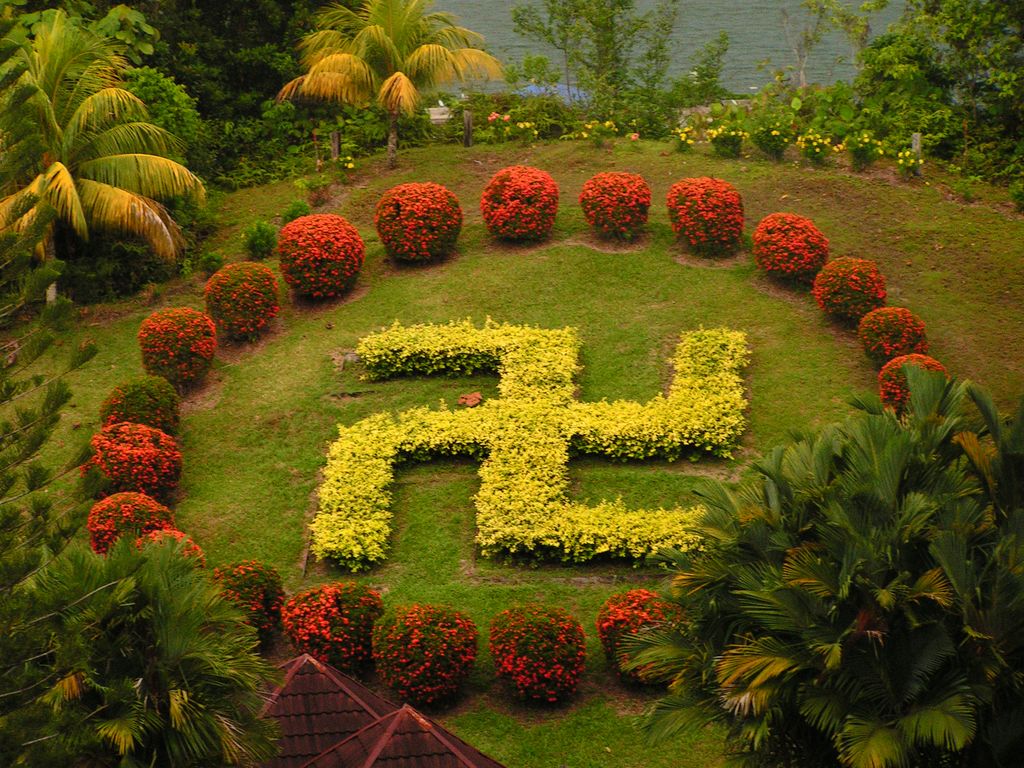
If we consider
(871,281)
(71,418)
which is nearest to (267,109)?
(71,418)

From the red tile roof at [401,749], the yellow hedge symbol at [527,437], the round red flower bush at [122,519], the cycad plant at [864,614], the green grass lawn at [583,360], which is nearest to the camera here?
the cycad plant at [864,614]

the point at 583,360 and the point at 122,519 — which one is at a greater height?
the point at 583,360

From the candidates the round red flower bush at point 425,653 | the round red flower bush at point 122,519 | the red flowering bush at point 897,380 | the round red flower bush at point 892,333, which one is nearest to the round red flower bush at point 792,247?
the round red flower bush at point 892,333

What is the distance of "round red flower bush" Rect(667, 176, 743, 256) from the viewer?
70.0 feet

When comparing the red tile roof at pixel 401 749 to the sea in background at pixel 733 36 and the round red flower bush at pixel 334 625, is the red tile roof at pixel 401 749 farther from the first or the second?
the sea in background at pixel 733 36

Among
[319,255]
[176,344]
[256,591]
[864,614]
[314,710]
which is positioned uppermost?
[864,614]

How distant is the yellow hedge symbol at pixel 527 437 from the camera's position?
1627 centimetres

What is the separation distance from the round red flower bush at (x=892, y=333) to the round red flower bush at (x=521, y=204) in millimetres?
5507

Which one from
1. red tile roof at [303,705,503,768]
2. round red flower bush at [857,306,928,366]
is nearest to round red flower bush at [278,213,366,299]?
round red flower bush at [857,306,928,366]

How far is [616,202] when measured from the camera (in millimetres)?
21703

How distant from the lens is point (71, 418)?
1886 cm

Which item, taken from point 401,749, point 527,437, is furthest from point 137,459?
point 401,749

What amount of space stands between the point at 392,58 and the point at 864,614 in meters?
15.1

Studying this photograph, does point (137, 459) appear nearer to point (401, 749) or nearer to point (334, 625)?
point (334, 625)
